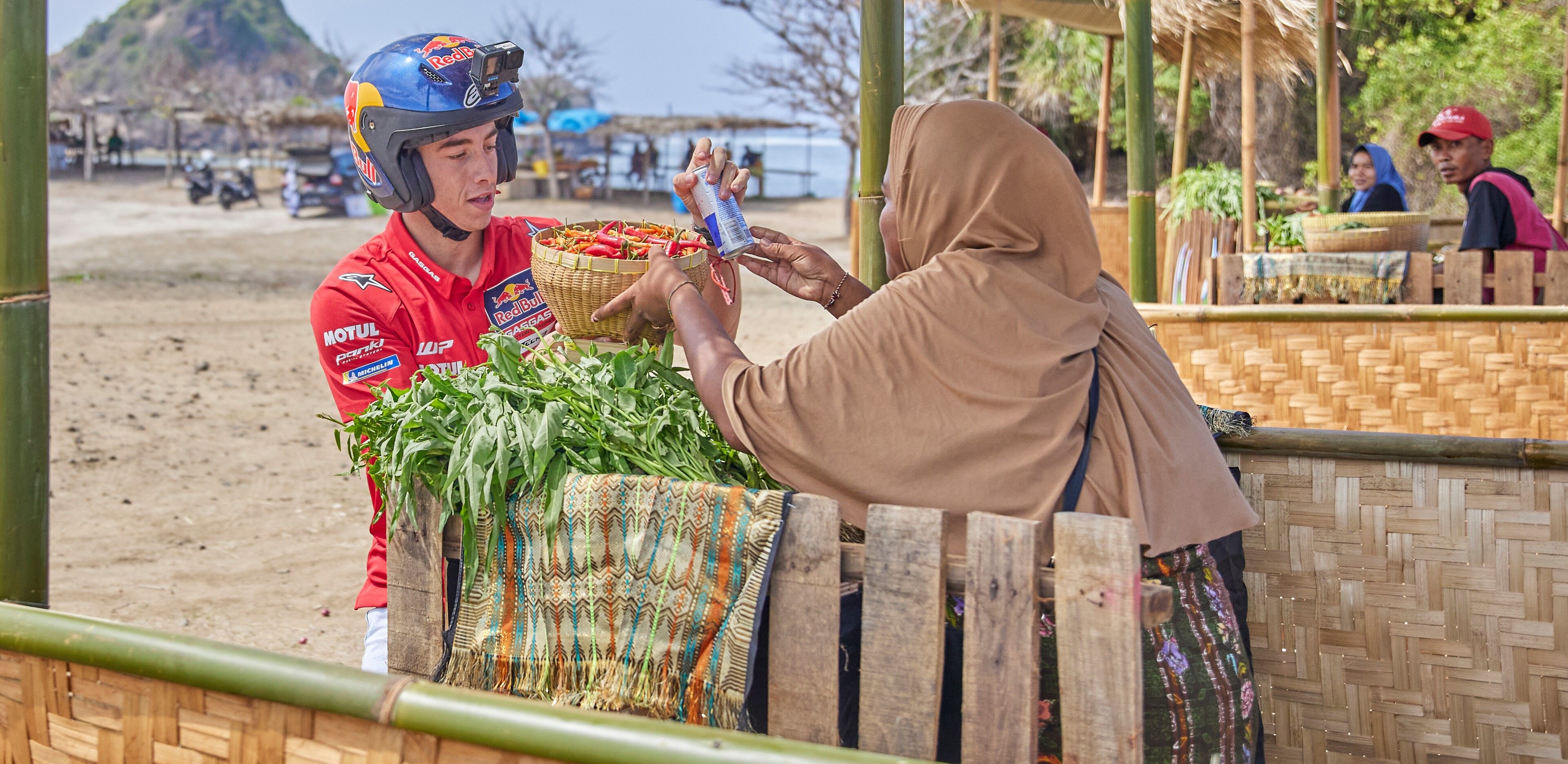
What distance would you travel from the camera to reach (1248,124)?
276 inches

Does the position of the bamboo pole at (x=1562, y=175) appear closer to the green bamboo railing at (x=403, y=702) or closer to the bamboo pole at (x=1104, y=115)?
the bamboo pole at (x=1104, y=115)

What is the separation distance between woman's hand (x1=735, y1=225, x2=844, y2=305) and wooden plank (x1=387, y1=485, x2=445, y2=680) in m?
0.95

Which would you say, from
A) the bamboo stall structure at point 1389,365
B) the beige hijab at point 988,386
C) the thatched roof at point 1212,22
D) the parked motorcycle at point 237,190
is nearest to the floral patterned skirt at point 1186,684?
the beige hijab at point 988,386

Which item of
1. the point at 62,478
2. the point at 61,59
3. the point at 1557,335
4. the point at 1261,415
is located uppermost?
the point at 61,59

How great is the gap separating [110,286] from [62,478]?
32.7 feet

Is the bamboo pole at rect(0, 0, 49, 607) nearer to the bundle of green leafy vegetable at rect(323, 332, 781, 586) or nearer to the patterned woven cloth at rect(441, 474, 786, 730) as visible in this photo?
the bundle of green leafy vegetable at rect(323, 332, 781, 586)

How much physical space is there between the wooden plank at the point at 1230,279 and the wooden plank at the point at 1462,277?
945mm

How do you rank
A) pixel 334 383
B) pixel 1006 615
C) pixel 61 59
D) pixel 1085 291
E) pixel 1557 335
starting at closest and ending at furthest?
pixel 1006 615, pixel 1085 291, pixel 334 383, pixel 1557 335, pixel 61 59

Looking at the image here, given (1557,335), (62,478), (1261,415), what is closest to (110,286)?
(62,478)

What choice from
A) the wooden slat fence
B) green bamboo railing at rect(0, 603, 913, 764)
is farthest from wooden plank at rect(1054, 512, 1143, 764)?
green bamboo railing at rect(0, 603, 913, 764)

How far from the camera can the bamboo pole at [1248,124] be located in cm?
689

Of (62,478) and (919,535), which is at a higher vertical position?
(919,535)

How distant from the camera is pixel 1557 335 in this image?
483cm

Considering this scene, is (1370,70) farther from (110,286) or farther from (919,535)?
(919,535)
